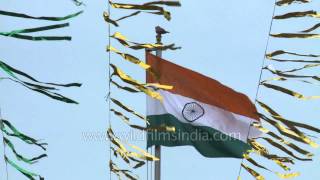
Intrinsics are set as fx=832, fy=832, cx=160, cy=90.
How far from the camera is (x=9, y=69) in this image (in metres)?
14.0

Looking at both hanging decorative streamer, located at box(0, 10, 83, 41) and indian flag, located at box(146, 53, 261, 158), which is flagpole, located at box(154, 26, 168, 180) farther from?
hanging decorative streamer, located at box(0, 10, 83, 41)

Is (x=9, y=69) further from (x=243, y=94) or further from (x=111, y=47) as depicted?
(x=243, y=94)

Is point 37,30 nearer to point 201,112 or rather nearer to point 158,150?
point 158,150

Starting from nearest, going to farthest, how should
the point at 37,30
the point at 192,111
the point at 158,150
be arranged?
the point at 37,30 < the point at 158,150 < the point at 192,111

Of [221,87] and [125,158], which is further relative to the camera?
[221,87]

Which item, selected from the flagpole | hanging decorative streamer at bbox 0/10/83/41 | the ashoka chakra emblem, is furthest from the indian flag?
hanging decorative streamer at bbox 0/10/83/41

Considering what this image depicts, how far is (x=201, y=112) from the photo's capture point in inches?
736

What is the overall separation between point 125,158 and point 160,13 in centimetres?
312

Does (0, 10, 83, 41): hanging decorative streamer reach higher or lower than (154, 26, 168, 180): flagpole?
higher

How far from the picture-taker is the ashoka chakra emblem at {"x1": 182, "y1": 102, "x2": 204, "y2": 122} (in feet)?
60.5

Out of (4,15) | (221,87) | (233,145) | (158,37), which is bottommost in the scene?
(233,145)

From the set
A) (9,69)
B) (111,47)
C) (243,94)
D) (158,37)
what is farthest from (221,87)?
(9,69)

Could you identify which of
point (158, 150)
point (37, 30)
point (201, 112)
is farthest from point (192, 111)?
point (37, 30)

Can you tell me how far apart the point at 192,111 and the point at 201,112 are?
262 millimetres
